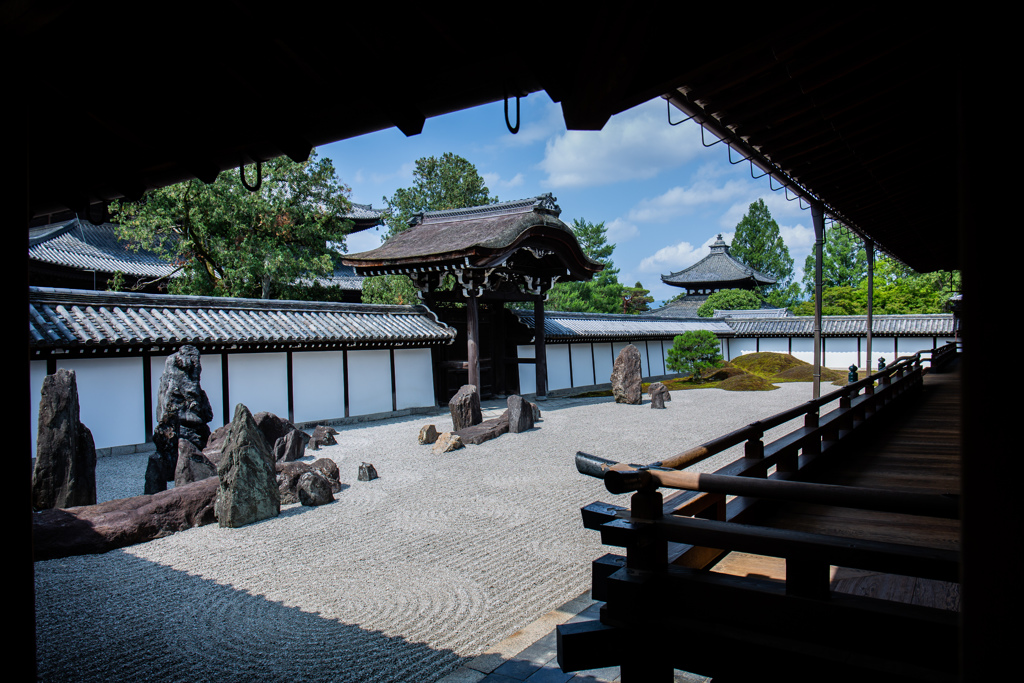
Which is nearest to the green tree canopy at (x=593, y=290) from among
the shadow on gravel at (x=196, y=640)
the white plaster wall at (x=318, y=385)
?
the white plaster wall at (x=318, y=385)

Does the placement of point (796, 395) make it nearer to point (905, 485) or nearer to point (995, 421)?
point (905, 485)

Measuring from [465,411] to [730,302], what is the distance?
33605mm

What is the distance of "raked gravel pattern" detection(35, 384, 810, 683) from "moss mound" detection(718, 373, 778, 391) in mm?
13831

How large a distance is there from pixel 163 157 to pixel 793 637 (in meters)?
3.83

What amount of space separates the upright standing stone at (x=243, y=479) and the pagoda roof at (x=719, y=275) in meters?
44.1

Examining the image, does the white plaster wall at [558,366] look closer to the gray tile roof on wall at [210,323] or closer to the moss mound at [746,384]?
the gray tile roof on wall at [210,323]

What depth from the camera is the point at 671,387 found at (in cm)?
2181

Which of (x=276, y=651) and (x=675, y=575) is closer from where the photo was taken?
(x=675, y=575)

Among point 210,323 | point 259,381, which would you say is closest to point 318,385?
point 259,381

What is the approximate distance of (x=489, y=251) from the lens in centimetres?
1430

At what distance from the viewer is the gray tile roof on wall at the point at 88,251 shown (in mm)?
18734

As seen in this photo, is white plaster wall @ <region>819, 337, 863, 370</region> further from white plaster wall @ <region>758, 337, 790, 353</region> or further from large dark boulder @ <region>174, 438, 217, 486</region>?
large dark boulder @ <region>174, 438, 217, 486</region>

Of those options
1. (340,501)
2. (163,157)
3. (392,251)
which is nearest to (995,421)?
(163,157)

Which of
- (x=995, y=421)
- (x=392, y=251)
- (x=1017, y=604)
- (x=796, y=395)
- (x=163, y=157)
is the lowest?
(x=796, y=395)
